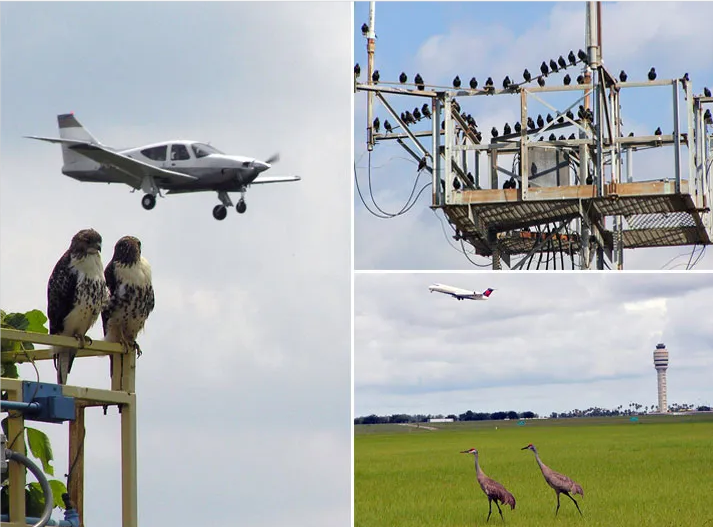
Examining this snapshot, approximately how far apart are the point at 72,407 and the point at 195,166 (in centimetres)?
2205

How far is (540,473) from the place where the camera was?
144ft

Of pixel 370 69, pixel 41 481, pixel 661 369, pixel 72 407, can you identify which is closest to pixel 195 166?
pixel 370 69

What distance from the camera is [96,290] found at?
20.8 meters

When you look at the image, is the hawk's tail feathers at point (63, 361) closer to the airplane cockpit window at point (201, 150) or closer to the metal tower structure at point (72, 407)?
the metal tower structure at point (72, 407)

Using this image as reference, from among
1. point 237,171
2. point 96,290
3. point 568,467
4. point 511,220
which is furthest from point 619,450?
point 96,290

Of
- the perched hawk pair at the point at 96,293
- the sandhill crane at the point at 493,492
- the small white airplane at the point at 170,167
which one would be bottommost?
the sandhill crane at the point at 493,492

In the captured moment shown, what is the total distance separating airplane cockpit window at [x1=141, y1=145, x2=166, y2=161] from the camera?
37.5 metres

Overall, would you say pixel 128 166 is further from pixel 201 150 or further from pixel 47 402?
pixel 47 402

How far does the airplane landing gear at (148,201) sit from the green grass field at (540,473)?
12537mm

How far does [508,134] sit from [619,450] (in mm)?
8916

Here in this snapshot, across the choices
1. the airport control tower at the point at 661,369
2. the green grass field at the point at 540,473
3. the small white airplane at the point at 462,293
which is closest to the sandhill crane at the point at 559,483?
the green grass field at the point at 540,473

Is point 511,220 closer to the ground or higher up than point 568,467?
higher up

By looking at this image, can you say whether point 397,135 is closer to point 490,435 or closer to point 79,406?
point 490,435

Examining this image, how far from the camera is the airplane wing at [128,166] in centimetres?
3700
